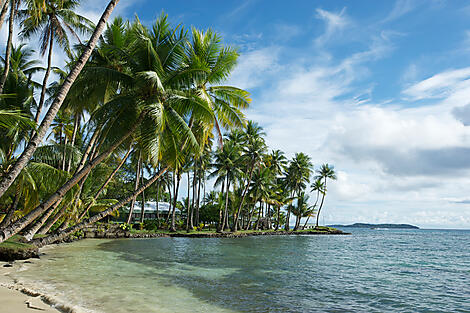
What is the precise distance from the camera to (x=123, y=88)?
40.5 ft

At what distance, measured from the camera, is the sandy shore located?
569 centimetres

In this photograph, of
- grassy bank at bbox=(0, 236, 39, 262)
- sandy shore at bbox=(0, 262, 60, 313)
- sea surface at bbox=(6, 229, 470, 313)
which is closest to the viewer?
sandy shore at bbox=(0, 262, 60, 313)

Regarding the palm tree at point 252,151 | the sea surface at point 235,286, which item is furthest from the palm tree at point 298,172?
the sea surface at point 235,286

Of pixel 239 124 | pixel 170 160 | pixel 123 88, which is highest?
pixel 123 88

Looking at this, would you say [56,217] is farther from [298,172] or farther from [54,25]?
[298,172]

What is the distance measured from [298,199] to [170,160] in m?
52.2

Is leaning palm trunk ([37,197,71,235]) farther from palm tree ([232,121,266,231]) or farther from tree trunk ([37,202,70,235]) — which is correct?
palm tree ([232,121,266,231])

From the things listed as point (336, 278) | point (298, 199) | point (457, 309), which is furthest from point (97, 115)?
point (298, 199)

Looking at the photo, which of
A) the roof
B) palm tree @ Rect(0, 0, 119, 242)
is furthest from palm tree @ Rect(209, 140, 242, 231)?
palm tree @ Rect(0, 0, 119, 242)

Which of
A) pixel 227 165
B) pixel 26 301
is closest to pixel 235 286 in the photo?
pixel 26 301

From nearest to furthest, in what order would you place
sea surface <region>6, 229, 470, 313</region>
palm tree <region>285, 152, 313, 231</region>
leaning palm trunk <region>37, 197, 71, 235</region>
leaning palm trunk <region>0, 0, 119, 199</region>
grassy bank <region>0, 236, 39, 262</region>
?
leaning palm trunk <region>0, 0, 119, 199</region> → sea surface <region>6, 229, 470, 313</region> → grassy bank <region>0, 236, 39, 262</region> → leaning palm trunk <region>37, 197, 71, 235</region> → palm tree <region>285, 152, 313, 231</region>

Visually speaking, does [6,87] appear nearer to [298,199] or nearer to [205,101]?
[205,101]

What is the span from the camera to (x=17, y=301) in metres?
6.21

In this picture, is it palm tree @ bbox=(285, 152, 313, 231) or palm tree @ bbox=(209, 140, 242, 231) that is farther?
palm tree @ bbox=(285, 152, 313, 231)
